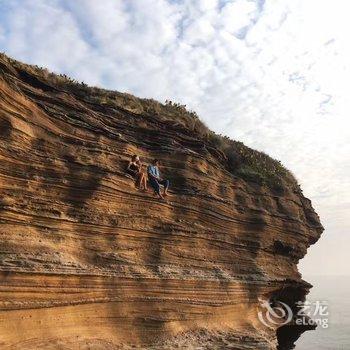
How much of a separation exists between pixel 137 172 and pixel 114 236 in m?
2.53

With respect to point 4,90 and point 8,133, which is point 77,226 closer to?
point 8,133

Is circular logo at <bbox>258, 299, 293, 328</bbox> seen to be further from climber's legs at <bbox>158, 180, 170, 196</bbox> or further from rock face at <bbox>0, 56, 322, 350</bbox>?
climber's legs at <bbox>158, 180, 170, 196</bbox>

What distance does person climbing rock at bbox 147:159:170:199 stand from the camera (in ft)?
57.4

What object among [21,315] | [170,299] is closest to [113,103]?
[170,299]

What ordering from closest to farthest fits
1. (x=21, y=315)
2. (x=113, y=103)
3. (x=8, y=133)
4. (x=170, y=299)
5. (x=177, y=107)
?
(x=21, y=315) < (x=8, y=133) < (x=170, y=299) < (x=113, y=103) < (x=177, y=107)

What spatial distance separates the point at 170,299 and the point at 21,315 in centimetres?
557

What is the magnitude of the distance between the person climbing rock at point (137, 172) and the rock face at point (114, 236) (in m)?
0.30

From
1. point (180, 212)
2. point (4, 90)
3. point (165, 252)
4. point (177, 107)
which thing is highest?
point (177, 107)

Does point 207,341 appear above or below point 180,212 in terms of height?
below

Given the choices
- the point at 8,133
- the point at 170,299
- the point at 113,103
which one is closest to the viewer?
the point at 8,133

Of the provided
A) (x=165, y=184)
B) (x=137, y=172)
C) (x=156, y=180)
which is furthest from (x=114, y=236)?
(x=165, y=184)

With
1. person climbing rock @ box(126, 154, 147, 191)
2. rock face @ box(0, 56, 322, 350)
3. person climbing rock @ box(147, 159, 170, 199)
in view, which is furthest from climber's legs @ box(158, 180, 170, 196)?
A: person climbing rock @ box(126, 154, 147, 191)

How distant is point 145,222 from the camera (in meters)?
16.8

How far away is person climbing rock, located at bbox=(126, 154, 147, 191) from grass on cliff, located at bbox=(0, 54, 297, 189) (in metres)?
2.41
